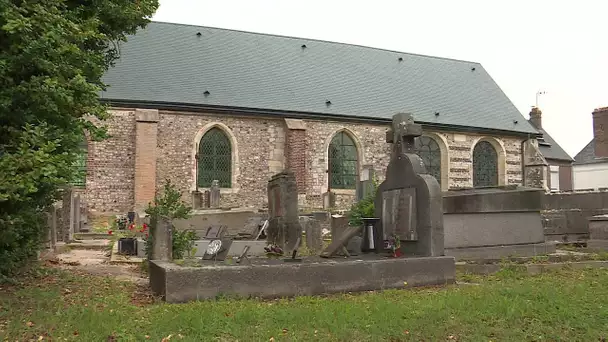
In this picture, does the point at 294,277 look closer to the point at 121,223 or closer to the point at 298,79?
the point at 121,223

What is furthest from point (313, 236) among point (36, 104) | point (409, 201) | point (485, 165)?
point (485, 165)

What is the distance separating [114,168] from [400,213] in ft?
46.4

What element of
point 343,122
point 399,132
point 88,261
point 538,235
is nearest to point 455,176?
point 343,122

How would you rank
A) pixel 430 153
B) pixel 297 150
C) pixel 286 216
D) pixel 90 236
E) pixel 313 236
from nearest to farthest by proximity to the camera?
pixel 286 216 < pixel 313 236 < pixel 90 236 < pixel 297 150 < pixel 430 153

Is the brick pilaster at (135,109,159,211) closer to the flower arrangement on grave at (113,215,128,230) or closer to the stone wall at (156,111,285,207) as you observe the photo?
the stone wall at (156,111,285,207)

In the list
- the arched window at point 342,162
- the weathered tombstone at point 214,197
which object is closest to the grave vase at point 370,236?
the weathered tombstone at point 214,197

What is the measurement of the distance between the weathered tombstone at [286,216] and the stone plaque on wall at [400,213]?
148 cm

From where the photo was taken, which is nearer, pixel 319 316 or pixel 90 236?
pixel 319 316

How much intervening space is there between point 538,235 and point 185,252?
22.9 feet

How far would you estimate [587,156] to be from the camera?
4203 cm

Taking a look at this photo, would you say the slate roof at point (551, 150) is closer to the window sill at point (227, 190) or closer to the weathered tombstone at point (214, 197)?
the window sill at point (227, 190)

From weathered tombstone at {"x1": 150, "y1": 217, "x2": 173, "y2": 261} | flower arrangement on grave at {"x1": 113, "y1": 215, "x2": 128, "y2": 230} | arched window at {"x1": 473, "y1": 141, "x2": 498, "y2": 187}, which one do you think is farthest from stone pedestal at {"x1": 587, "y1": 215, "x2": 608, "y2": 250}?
arched window at {"x1": 473, "y1": 141, "x2": 498, "y2": 187}

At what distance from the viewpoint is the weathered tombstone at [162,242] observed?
8047mm

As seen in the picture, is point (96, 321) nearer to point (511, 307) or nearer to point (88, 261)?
point (511, 307)
